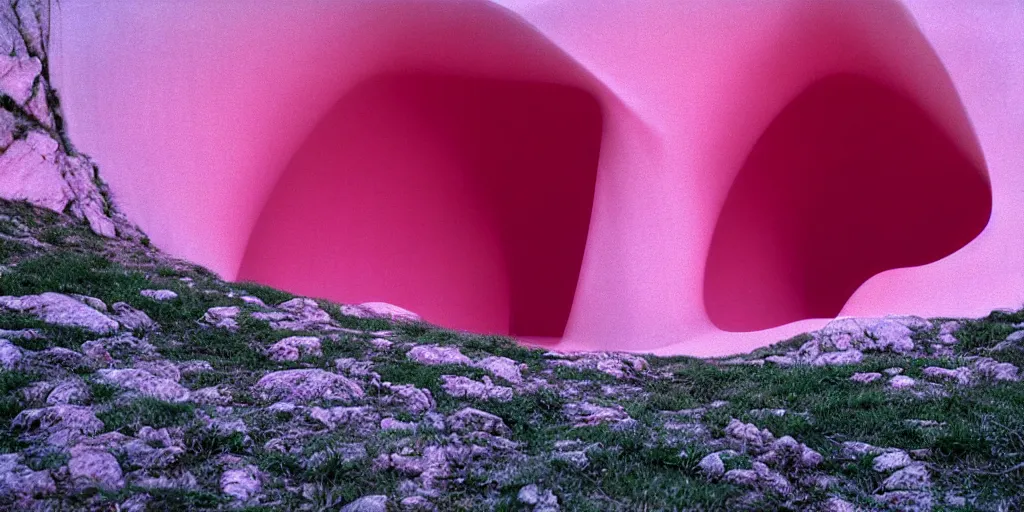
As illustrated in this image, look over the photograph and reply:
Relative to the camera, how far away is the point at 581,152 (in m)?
19.5

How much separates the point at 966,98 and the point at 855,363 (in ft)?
32.3

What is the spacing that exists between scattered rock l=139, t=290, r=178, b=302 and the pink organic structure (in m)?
5.22

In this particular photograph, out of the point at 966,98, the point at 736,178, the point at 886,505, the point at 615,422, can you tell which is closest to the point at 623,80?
the point at 736,178

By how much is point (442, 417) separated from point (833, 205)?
1810cm

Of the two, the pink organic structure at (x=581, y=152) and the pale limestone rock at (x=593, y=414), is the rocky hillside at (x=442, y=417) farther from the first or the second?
the pink organic structure at (x=581, y=152)

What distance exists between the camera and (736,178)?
59.2 feet

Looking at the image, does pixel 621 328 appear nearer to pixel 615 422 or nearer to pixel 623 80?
pixel 623 80

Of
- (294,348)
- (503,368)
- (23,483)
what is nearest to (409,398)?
(503,368)

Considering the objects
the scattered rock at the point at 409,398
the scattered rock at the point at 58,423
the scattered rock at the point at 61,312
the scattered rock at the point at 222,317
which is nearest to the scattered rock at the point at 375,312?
the scattered rock at the point at 222,317

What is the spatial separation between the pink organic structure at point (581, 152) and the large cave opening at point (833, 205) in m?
0.07

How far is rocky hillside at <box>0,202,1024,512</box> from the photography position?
381cm

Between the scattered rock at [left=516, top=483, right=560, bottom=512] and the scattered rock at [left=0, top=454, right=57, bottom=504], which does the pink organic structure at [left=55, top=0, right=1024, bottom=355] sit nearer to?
the scattered rock at [left=516, top=483, right=560, bottom=512]

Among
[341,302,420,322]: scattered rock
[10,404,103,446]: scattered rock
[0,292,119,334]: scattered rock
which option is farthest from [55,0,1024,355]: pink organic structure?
[10,404,103,446]: scattered rock

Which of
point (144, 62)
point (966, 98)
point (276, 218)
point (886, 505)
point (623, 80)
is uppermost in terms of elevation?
point (623, 80)
